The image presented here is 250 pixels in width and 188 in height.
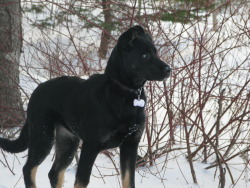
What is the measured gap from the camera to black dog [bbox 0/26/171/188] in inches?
113

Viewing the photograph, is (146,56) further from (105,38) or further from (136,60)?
(105,38)

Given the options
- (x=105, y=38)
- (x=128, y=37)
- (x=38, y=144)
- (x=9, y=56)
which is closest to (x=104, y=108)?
(x=128, y=37)

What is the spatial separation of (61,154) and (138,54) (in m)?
1.39

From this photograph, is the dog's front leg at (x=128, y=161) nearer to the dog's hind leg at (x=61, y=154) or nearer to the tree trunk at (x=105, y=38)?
the dog's hind leg at (x=61, y=154)

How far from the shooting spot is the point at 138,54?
2.86 metres

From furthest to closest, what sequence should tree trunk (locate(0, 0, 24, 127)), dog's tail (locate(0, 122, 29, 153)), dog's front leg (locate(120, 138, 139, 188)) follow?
tree trunk (locate(0, 0, 24, 127)) → dog's tail (locate(0, 122, 29, 153)) → dog's front leg (locate(120, 138, 139, 188))

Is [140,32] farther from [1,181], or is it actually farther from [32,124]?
[1,181]

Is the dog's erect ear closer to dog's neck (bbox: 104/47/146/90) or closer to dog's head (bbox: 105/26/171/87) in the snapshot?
dog's head (bbox: 105/26/171/87)

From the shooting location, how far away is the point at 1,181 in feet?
15.1

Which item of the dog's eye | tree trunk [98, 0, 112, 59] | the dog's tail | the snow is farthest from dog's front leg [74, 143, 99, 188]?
tree trunk [98, 0, 112, 59]

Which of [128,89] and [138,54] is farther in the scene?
[128,89]

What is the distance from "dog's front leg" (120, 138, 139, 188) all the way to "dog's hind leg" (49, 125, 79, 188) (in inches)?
27.7

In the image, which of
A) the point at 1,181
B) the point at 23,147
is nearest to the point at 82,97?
the point at 23,147

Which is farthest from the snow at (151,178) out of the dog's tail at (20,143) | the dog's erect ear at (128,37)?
the dog's erect ear at (128,37)
